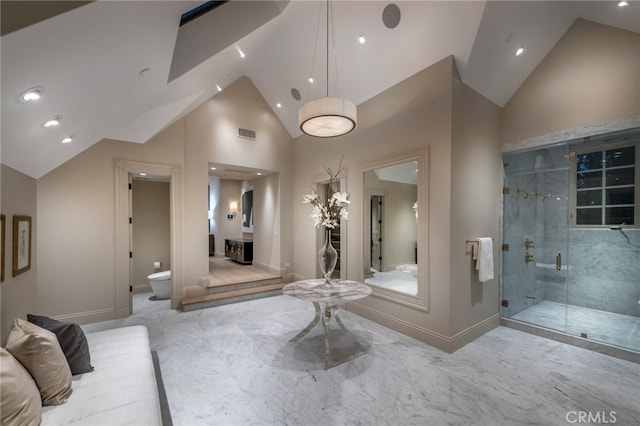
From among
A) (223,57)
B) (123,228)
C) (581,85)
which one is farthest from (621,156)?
(123,228)

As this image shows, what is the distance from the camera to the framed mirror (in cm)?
359

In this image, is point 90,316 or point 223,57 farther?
point 90,316

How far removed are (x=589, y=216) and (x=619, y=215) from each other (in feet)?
1.06

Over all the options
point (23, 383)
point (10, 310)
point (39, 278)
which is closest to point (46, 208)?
point (39, 278)

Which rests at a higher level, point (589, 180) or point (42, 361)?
point (589, 180)

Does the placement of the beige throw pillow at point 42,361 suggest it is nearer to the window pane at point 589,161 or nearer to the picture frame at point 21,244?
the picture frame at point 21,244

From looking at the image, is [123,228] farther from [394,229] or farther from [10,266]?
[394,229]

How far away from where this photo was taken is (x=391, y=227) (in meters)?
4.76

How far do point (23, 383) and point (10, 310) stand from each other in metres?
1.63

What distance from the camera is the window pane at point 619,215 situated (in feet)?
12.3

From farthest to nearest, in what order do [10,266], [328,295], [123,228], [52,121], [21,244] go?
[123,228] → [328,295] → [21,244] → [10,266] → [52,121]

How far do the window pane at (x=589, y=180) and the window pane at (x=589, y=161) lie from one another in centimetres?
9

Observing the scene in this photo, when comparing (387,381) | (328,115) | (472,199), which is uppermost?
(328,115)

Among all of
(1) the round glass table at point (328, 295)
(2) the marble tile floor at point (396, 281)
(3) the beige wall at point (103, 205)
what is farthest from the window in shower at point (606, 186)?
(3) the beige wall at point (103, 205)
